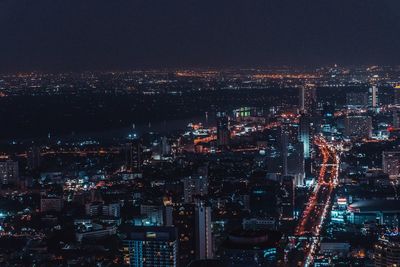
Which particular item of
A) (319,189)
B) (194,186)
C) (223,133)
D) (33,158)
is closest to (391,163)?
(319,189)

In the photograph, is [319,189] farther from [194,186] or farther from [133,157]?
[133,157]

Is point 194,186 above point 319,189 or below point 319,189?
above

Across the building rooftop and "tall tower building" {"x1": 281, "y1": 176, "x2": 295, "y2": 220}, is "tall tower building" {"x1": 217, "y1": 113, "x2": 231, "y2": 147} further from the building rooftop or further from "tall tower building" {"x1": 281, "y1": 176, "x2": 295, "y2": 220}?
the building rooftop

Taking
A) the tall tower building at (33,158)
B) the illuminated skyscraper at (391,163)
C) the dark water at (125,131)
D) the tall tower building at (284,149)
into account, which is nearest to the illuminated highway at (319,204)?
the tall tower building at (284,149)

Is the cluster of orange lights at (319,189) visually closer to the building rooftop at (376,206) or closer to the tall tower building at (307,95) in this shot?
the building rooftop at (376,206)

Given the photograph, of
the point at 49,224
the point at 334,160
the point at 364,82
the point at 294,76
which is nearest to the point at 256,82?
the point at 294,76

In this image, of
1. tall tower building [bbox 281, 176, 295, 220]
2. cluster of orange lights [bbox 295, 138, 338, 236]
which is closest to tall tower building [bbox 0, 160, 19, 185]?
tall tower building [bbox 281, 176, 295, 220]
